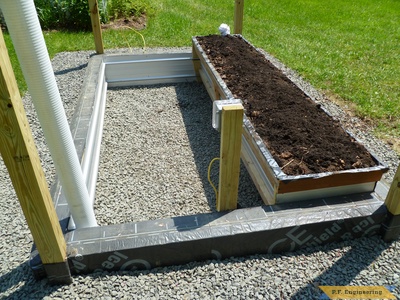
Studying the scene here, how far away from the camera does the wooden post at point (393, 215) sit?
2270mm

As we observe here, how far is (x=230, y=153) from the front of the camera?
2.19 m

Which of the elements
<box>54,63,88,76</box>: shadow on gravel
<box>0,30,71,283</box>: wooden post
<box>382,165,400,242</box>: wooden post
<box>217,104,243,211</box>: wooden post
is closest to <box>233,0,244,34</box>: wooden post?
<box>54,63,88,76</box>: shadow on gravel

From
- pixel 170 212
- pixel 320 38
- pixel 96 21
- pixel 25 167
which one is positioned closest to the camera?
pixel 25 167

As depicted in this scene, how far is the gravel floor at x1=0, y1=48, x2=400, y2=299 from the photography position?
6.87 ft

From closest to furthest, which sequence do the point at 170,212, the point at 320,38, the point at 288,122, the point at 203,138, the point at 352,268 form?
the point at 352,268 < the point at 170,212 < the point at 288,122 < the point at 203,138 < the point at 320,38

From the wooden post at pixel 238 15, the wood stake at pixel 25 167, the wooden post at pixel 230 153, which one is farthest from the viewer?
the wooden post at pixel 238 15

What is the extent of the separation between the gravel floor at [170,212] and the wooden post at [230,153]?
43cm

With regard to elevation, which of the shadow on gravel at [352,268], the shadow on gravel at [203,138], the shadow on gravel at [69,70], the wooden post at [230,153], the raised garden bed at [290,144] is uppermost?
the wooden post at [230,153]

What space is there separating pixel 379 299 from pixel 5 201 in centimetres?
292

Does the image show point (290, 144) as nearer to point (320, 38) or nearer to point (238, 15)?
point (238, 15)

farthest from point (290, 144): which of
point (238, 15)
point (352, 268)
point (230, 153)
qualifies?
point (238, 15)

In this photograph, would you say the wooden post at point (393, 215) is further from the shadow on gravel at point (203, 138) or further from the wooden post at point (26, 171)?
the wooden post at point (26, 171)

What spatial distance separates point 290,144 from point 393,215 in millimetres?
919

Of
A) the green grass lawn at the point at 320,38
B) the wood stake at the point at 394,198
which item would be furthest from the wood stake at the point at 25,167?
the green grass lawn at the point at 320,38
